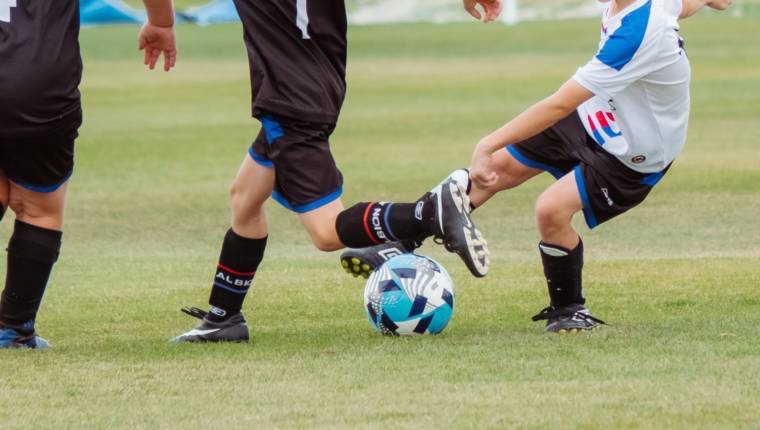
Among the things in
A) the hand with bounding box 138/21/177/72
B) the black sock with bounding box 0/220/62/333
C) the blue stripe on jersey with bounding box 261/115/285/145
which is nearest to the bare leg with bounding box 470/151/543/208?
the blue stripe on jersey with bounding box 261/115/285/145

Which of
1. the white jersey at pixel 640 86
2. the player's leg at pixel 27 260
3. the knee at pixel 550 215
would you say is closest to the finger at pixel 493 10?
the white jersey at pixel 640 86

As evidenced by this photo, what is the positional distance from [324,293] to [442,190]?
2.61 meters

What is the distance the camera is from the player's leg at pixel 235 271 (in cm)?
755

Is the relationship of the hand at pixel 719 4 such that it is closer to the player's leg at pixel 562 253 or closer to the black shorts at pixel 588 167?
the black shorts at pixel 588 167

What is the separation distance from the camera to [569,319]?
296 inches

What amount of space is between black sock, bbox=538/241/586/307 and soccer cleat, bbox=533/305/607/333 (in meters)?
0.05

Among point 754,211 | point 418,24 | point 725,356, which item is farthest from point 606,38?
point 418,24

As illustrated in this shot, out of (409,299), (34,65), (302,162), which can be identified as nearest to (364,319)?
(409,299)

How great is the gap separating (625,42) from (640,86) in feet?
1.20

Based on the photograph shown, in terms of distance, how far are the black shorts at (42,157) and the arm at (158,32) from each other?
72cm

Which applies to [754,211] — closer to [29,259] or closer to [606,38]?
[606,38]

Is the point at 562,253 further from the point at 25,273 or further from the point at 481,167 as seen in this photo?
the point at 25,273

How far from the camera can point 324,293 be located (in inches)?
366

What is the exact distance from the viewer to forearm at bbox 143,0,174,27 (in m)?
7.73
